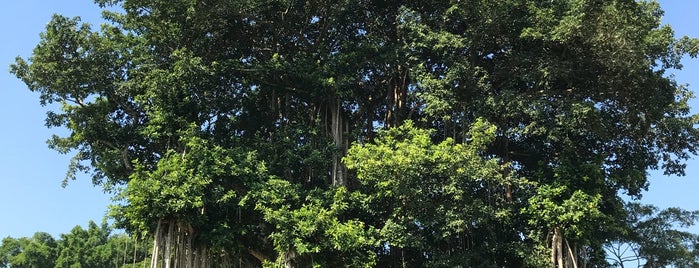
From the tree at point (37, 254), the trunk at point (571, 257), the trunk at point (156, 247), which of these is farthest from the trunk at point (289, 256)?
the tree at point (37, 254)

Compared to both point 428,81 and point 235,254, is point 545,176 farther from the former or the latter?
point 235,254

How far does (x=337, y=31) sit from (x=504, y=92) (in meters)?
3.20

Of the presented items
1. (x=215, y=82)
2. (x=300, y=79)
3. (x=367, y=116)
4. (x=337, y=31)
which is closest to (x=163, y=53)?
(x=215, y=82)

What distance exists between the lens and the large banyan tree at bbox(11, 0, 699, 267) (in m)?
8.62

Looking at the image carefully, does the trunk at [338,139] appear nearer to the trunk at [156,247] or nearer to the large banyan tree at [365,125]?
the large banyan tree at [365,125]

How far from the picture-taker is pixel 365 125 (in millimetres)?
11242

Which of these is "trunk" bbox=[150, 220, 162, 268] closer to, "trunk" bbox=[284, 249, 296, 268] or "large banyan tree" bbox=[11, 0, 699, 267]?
"large banyan tree" bbox=[11, 0, 699, 267]

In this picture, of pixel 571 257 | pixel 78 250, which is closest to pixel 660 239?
pixel 571 257

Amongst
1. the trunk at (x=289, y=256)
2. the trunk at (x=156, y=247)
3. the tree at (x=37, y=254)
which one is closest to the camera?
the trunk at (x=156, y=247)

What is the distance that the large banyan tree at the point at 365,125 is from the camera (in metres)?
8.62

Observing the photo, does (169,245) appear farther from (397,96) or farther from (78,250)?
(78,250)

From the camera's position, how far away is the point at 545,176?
9.51m

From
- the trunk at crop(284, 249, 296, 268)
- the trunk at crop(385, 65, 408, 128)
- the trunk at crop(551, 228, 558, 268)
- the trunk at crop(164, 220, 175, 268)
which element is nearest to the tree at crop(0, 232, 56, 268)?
the trunk at crop(164, 220, 175, 268)

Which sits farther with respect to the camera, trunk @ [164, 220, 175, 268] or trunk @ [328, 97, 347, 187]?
trunk @ [328, 97, 347, 187]
